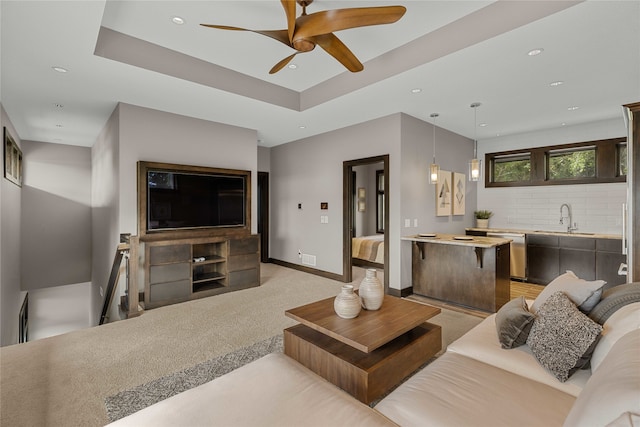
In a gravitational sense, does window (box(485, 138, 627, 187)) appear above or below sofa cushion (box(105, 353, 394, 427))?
Answer: above

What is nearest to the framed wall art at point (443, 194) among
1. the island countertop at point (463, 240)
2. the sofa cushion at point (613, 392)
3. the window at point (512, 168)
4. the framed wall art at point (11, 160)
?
the island countertop at point (463, 240)

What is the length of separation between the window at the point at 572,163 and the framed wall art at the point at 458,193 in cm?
143

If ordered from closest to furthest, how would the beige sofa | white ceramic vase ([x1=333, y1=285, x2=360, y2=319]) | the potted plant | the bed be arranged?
1. the beige sofa
2. white ceramic vase ([x1=333, y1=285, x2=360, y2=319])
3. the potted plant
4. the bed

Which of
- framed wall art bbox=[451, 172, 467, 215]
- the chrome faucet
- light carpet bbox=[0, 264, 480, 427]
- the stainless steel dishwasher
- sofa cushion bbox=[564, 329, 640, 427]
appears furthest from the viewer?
framed wall art bbox=[451, 172, 467, 215]

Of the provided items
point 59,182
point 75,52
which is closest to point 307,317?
point 75,52

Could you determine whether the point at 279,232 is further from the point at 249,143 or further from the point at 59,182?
the point at 59,182

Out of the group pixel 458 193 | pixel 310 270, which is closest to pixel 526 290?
pixel 458 193

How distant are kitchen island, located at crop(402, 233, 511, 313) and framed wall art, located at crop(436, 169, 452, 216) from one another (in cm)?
89

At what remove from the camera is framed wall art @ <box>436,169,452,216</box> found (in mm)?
5152

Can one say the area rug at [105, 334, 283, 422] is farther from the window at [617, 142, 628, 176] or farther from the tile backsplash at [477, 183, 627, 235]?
the window at [617, 142, 628, 176]

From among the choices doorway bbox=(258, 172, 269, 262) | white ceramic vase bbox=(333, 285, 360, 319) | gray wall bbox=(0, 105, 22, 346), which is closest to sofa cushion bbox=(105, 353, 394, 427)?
white ceramic vase bbox=(333, 285, 360, 319)

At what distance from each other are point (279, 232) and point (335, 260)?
1.72 metres

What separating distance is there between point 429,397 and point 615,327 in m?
0.93

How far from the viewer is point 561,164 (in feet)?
17.6
